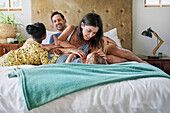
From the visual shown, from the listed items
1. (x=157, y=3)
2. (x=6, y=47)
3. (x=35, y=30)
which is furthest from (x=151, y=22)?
(x=6, y=47)

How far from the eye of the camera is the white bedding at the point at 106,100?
1269 millimetres

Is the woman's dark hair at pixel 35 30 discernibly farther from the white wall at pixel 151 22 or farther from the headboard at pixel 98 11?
the white wall at pixel 151 22

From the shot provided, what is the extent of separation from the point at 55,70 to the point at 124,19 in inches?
80.0

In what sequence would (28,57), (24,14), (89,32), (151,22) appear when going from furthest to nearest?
(24,14), (151,22), (28,57), (89,32)

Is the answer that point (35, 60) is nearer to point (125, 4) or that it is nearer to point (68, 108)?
point (68, 108)

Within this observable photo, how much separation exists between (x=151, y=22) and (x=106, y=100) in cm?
252

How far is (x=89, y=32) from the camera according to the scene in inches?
85.9

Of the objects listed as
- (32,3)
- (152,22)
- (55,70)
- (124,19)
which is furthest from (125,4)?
(55,70)

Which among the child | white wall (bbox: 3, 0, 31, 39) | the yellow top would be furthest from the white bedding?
white wall (bbox: 3, 0, 31, 39)

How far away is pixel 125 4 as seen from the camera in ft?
10.6

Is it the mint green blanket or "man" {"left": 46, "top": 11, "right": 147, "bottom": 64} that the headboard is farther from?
the mint green blanket

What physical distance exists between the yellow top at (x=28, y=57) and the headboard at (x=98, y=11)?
1.06 meters

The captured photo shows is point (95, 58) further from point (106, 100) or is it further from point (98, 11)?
point (98, 11)

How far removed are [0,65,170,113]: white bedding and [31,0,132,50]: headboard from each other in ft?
6.54
